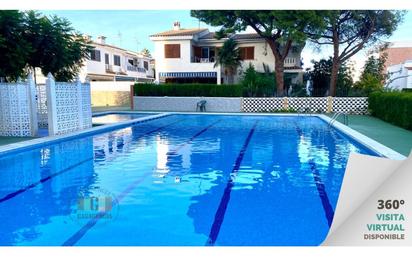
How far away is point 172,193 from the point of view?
678 cm

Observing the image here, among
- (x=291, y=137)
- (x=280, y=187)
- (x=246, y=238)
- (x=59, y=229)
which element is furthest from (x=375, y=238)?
(x=291, y=137)

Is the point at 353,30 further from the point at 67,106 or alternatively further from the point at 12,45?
the point at 12,45

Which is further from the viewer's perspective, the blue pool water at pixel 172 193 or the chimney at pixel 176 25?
the chimney at pixel 176 25

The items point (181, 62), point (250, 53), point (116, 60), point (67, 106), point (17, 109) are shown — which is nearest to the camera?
point (17, 109)

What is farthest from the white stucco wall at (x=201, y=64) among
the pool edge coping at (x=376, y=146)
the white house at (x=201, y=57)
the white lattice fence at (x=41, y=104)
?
the pool edge coping at (x=376, y=146)

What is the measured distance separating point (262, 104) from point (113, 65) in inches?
1074

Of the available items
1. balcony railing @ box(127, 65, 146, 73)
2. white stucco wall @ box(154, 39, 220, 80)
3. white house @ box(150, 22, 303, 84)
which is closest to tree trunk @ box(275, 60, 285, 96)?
white house @ box(150, 22, 303, 84)

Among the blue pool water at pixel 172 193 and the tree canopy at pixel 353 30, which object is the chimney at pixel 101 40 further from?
the blue pool water at pixel 172 193

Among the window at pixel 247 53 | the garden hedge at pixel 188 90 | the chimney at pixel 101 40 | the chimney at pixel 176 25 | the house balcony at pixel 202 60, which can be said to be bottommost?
the garden hedge at pixel 188 90

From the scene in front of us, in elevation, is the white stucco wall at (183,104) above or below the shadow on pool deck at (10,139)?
above

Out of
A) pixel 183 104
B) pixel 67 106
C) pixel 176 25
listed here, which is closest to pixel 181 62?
pixel 176 25

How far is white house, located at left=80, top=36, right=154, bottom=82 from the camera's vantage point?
42.5 m
